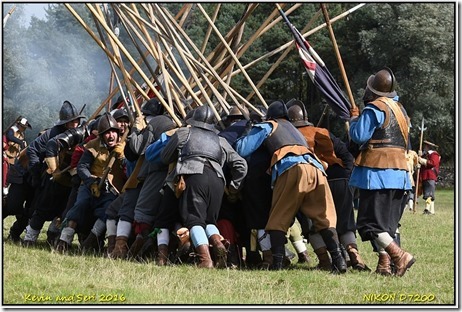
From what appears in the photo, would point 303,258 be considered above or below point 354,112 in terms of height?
below

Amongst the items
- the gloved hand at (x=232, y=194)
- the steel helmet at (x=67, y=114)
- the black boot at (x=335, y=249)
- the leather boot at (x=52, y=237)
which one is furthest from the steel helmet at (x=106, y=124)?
the black boot at (x=335, y=249)

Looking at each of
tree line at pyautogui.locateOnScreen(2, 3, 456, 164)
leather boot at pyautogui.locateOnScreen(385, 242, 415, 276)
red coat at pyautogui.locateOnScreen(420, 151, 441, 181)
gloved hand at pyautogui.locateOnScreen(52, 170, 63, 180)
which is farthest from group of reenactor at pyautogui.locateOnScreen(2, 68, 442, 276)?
tree line at pyautogui.locateOnScreen(2, 3, 456, 164)

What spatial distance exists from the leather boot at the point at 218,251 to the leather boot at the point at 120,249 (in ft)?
3.82

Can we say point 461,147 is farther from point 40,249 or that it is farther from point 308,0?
point 40,249

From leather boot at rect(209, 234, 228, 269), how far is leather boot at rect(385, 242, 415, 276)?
1.60 meters

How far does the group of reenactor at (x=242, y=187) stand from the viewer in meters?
9.50

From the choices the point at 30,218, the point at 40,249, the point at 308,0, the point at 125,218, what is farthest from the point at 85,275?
the point at 308,0

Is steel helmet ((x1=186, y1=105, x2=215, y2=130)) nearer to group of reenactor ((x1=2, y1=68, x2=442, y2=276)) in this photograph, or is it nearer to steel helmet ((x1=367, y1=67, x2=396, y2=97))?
group of reenactor ((x1=2, y1=68, x2=442, y2=276))

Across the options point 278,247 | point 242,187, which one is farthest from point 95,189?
point 278,247

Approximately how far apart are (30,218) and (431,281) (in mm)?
5349

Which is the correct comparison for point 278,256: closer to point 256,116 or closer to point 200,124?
point 200,124

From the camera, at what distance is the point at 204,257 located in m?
9.64

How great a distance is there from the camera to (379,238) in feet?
30.4

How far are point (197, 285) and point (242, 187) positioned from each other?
192cm
